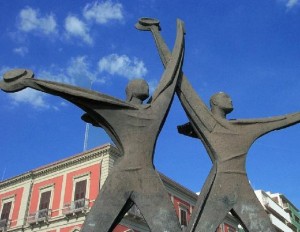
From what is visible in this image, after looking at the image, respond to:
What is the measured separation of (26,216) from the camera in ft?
90.1

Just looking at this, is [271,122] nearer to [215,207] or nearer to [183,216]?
[215,207]

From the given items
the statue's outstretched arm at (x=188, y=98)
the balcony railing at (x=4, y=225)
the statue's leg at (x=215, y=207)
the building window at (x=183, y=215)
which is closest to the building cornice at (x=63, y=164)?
the balcony railing at (x=4, y=225)

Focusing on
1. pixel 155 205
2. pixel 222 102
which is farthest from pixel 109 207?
pixel 222 102

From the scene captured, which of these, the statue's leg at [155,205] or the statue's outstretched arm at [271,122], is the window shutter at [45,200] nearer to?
the statue's outstretched arm at [271,122]

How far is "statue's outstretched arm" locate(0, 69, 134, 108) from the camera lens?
4.82 m

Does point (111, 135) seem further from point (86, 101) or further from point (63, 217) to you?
point (63, 217)

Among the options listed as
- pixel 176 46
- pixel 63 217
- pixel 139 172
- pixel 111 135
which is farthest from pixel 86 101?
pixel 63 217

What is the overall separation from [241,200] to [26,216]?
81.0 feet

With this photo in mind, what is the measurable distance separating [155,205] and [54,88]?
67.0 inches

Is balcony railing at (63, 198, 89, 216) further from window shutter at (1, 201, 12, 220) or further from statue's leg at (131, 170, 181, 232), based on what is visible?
statue's leg at (131, 170, 181, 232)

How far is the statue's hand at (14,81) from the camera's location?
189 inches

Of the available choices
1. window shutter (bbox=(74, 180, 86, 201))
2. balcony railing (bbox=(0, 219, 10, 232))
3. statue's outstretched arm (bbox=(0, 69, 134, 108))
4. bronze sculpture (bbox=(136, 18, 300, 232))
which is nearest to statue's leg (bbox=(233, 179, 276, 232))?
bronze sculpture (bbox=(136, 18, 300, 232))

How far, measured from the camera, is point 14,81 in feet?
15.8

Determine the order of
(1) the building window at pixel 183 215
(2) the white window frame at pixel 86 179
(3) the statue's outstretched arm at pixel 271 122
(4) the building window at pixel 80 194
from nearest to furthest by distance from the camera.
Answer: (3) the statue's outstretched arm at pixel 271 122
(4) the building window at pixel 80 194
(2) the white window frame at pixel 86 179
(1) the building window at pixel 183 215
